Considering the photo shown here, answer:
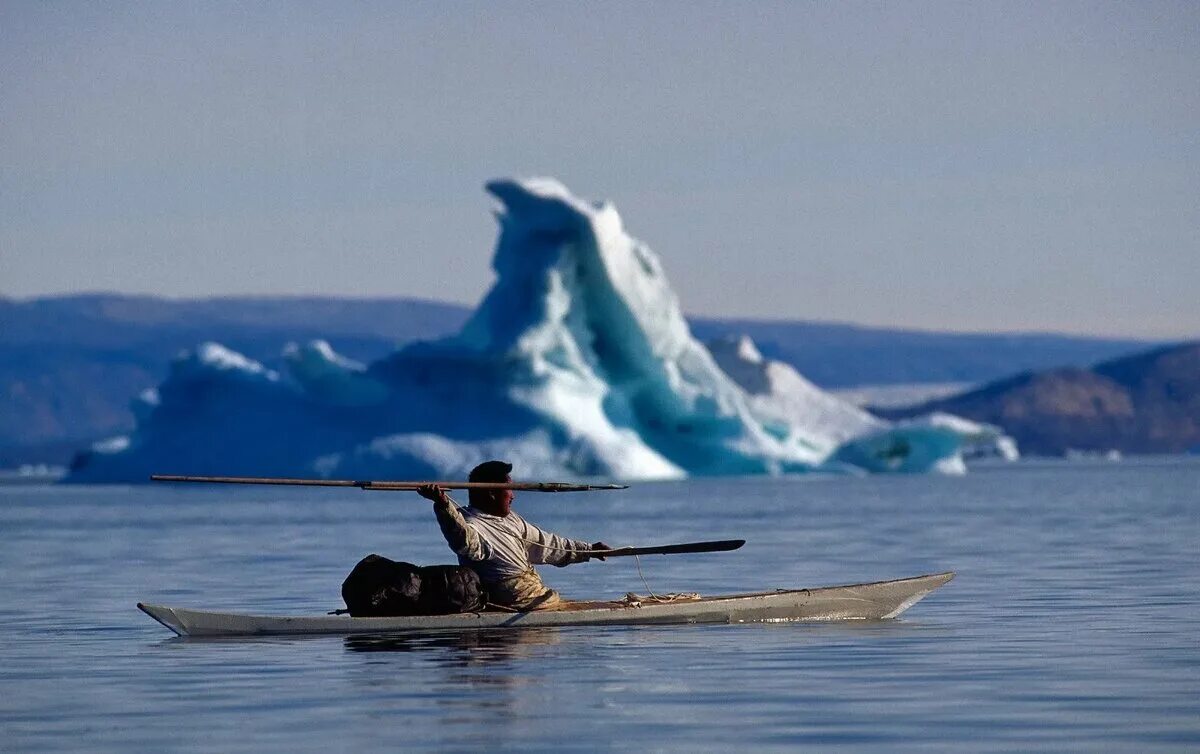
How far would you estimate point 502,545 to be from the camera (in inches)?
535

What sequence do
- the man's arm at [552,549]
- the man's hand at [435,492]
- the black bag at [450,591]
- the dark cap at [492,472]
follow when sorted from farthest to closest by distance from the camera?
the black bag at [450,591] < the man's arm at [552,549] < the dark cap at [492,472] < the man's hand at [435,492]

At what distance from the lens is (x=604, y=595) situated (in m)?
18.7

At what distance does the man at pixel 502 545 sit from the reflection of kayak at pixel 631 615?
172 mm

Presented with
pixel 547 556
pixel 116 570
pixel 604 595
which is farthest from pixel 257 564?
pixel 547 556

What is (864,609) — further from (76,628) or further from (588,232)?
(588,232)

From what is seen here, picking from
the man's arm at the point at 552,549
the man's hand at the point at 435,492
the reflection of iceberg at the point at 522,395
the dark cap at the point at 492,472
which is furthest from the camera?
the reflection of iceberg at the point at 522,395

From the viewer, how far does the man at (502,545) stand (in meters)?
13.4

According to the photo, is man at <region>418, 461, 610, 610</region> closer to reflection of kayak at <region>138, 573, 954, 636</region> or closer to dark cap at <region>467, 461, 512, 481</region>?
dark cap at <region>467, 461, 512, 481</region>

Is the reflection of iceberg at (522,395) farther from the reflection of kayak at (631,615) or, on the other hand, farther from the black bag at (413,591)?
the black bag at (413,591)

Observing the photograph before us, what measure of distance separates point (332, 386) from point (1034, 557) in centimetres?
3260

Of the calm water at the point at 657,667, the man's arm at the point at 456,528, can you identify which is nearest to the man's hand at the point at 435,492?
the man's arm at the point at 456,528

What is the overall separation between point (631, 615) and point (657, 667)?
2.59m

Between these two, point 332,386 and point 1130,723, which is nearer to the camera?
point 1130,723

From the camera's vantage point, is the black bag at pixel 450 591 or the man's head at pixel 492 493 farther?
the black bag at pixel 450 591
